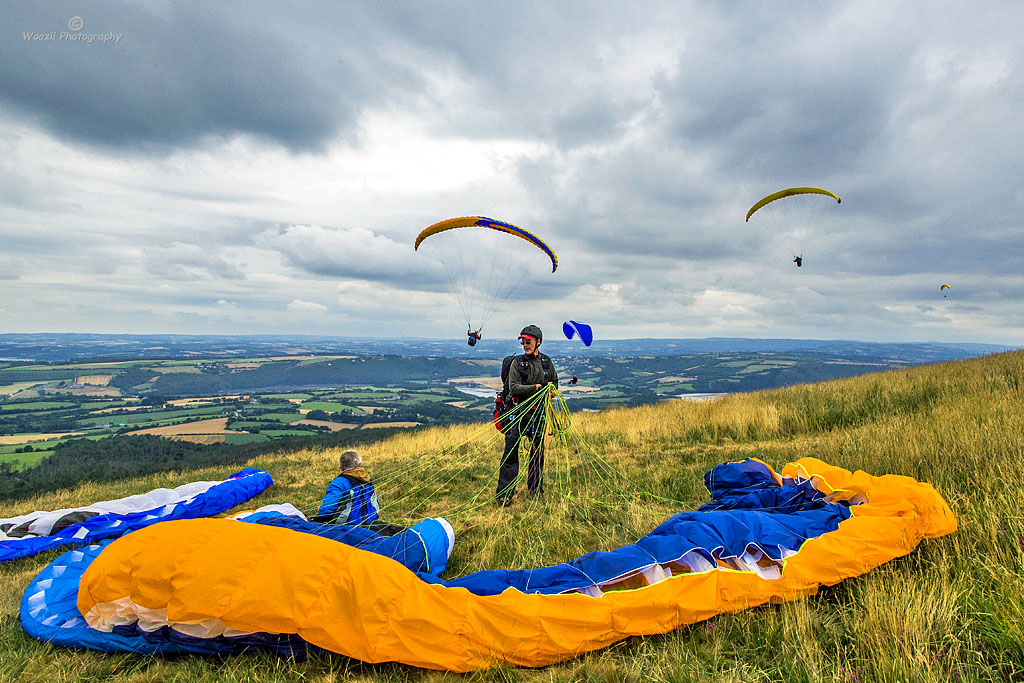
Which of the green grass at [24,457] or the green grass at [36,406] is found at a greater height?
the green grass at [24,457]

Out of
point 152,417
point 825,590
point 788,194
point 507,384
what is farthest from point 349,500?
point 152,417

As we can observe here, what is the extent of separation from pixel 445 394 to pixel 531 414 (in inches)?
2112

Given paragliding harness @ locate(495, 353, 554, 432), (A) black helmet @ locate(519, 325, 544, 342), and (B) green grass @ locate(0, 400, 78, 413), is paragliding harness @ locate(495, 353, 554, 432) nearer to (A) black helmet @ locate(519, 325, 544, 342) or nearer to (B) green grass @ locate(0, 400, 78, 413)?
(A) black helmet @ locate(519, 325, 544, 342)

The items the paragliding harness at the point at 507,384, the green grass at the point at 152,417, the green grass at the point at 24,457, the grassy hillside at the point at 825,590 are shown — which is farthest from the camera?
the green grass at the point at 152,417

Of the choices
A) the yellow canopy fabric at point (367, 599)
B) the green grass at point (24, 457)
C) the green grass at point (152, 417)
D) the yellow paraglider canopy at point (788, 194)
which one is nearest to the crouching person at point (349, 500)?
the yellow canopy fabric at point (367, 599)

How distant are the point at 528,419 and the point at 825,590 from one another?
11.4 ft

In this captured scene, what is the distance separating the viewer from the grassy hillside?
2123 mm

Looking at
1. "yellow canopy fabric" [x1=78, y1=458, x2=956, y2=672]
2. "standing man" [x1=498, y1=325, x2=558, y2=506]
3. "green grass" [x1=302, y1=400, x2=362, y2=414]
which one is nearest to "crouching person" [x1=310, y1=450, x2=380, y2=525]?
"standing man" [x1=498, y1=325, x2=558, y2=506]

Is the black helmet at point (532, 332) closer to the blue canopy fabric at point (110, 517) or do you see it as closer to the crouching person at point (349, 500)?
the crouching person at point (349, 500)

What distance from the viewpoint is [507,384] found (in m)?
6.01

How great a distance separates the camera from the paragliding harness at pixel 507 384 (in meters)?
5.86

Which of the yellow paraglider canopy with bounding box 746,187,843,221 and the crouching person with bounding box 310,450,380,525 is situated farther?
the yellow paraglider canopy with bounding box 746,187,843,221

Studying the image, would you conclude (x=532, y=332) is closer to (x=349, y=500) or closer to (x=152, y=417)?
(x=349, y=500)

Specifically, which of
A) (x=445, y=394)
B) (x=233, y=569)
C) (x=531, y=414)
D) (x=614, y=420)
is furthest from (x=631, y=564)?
(x=445, y=394)
